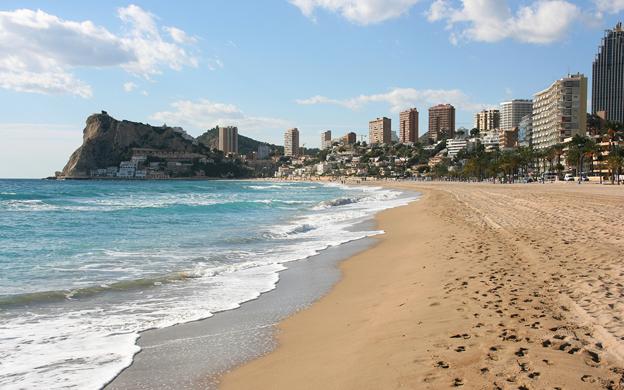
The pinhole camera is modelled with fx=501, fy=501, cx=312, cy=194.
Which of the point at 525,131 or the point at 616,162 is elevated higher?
the point at 525,131

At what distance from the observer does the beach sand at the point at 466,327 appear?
11.9 feet

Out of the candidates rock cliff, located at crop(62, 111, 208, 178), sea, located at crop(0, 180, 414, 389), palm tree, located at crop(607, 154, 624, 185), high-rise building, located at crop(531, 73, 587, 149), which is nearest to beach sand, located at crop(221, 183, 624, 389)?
sea, located at crop(0, 180, 414, 389)

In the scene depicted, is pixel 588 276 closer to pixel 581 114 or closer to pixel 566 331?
pixel 566 331

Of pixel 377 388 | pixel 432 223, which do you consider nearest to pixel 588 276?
pixel 377 388

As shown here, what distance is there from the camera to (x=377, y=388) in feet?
11.6

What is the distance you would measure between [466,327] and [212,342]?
2.57 meters

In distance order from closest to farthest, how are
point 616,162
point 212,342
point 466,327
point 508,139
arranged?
point 466,327 → point 212,342 → point 616,162 → point 508,139

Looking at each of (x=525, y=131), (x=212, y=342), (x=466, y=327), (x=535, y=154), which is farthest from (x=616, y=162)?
(x=525, y=131)

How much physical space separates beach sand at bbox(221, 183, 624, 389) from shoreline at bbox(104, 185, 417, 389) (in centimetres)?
23

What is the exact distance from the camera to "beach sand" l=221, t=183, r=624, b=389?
362cm

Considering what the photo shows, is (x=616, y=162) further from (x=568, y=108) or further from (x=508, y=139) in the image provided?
(x=508, y=139)

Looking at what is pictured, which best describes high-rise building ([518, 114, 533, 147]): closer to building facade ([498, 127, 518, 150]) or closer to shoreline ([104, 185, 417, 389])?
building facade ([498, 127, 518, 150])

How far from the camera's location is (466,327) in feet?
15.5

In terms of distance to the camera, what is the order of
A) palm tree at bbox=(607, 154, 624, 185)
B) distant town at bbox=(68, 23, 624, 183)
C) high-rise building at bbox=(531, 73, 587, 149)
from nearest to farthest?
palm tree at bbox=(607, 154, 624, 185), distant town at bbox=(68, 23, 624, 183), high-rise building at bbox=(531, 73, 587, 149)
